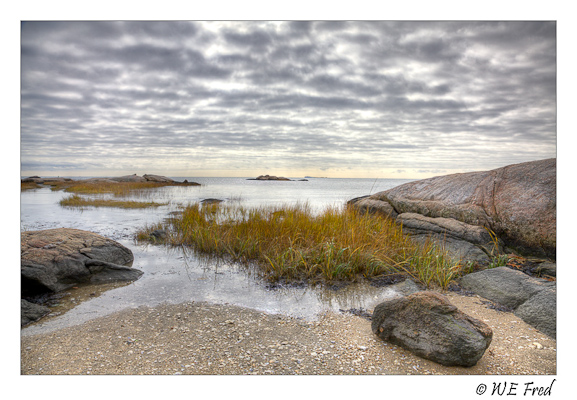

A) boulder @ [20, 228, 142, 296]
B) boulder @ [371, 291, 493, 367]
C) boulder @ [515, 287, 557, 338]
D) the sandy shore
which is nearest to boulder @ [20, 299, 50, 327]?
the sandy shore

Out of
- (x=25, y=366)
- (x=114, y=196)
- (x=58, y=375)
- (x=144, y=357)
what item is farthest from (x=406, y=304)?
(x=114, y=196)

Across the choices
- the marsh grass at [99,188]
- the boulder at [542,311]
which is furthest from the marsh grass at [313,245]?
the marsh grass at [99,188]

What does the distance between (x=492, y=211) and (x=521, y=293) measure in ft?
7.48

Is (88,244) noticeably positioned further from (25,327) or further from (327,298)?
(327,298)

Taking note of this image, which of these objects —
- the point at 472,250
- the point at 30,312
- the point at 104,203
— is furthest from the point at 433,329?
the point at 104,203

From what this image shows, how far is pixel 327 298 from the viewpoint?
3.69m

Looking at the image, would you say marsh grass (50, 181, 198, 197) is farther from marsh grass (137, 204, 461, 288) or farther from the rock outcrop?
the rock outcrop

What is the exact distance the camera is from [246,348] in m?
2.49

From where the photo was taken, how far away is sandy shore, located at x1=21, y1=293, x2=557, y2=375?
2230mm

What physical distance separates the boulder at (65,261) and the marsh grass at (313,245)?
161 cm

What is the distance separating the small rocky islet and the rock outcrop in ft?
0.04

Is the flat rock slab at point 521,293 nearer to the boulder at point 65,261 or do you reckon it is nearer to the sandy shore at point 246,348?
the sandy shore at point 246,348
